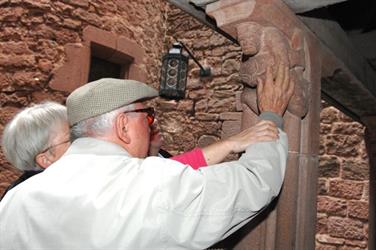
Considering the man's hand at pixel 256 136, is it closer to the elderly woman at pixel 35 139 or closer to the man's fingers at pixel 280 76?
the man's fingers at pixel 280 76

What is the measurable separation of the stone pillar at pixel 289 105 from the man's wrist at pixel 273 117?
10cm

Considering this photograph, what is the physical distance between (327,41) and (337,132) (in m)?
2.62

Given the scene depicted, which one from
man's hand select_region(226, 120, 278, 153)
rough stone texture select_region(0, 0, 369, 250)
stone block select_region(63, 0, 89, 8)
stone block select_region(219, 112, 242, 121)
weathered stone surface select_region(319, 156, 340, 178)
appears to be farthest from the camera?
stone block select_region(219, 112, 242, 121)

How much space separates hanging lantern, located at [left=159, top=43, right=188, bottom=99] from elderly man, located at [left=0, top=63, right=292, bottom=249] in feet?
12.1

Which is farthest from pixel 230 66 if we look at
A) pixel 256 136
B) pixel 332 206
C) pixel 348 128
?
pixel 256 136

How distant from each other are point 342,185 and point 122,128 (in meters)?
3.63

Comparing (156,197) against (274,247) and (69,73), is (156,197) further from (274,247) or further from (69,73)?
(69,73)

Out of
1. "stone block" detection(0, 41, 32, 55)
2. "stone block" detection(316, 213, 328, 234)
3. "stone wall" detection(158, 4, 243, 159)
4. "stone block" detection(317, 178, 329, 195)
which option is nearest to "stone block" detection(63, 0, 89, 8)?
"stone block" detection(0, 41, 32, 55)

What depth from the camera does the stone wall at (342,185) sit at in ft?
13.2

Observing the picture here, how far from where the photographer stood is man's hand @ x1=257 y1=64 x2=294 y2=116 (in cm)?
144

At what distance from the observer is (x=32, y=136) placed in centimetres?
167

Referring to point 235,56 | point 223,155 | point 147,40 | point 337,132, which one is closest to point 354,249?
point 337,132

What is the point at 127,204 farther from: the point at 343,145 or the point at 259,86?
the point at 343,145

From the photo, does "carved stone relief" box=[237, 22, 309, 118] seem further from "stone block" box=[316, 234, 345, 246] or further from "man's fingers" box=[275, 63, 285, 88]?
"stone block" box=[316, 234, 345, 246]
